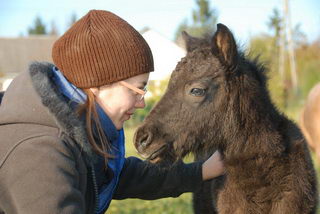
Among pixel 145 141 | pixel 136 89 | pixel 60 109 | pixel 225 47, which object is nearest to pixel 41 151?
pixel 60 109

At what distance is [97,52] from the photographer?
2611 millimetres

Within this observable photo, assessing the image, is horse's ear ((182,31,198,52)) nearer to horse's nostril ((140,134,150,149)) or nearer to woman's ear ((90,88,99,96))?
horse's nostril ((140,134,150,149))

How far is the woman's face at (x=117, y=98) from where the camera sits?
275cm

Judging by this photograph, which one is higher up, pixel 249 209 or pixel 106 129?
pixel 106 129

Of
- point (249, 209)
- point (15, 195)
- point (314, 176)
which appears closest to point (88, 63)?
point (15, 195)

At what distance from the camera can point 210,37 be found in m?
3.88

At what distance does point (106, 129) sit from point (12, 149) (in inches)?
24.9

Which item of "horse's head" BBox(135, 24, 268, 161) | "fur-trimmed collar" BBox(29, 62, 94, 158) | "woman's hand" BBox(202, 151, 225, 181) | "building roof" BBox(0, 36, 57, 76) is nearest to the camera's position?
"fur-trimmed collar" BBox(29, 62, 94, 158)

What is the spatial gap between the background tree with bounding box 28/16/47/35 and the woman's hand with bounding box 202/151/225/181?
83.9 m

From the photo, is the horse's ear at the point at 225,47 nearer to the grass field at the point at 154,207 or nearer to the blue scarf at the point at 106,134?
the blue scarf at the point at 106,134

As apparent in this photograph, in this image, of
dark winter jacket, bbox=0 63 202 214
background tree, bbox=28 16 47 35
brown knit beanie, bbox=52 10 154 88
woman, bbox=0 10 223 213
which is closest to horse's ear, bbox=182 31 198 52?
woman, bbox=0 10 223 213

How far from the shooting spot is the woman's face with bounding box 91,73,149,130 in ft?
9.01

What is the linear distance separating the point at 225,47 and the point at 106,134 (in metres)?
1.31

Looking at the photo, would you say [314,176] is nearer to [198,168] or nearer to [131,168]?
[198,168]
